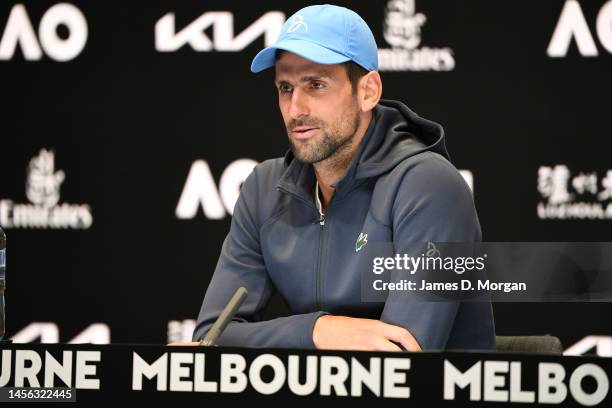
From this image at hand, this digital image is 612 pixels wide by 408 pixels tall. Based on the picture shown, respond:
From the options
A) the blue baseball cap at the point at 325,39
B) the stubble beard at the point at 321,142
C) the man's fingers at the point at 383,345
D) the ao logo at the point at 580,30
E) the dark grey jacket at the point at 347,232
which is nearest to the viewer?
the man's fingers at the point at 383,345

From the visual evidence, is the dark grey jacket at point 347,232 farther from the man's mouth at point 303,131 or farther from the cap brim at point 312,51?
the cap brim at point 312,51

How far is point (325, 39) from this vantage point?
2.19 metres

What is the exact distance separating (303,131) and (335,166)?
0.42 feet

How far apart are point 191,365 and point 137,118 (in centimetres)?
245

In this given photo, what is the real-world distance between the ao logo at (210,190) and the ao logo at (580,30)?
47.7 inches

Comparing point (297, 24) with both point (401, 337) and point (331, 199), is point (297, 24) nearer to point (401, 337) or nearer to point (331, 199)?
point (331, 199)

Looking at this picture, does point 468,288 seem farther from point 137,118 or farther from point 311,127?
point 137,118

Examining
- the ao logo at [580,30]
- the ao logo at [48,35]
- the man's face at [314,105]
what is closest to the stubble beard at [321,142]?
the man's face at [314,105]

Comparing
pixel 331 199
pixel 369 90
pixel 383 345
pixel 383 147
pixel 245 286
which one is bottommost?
pixel 383 345

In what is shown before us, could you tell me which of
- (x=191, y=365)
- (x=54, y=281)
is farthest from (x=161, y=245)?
(x=191, y=365)

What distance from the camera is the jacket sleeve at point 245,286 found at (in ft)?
6.81

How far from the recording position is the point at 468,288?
182 cm

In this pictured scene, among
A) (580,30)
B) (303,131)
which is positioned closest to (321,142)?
(303,131)

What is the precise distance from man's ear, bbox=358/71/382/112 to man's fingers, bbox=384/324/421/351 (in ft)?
2.16
